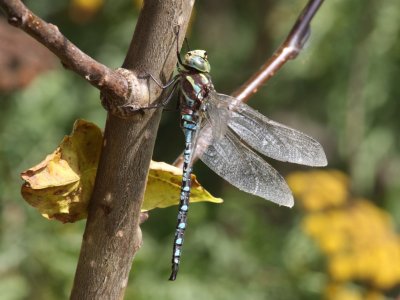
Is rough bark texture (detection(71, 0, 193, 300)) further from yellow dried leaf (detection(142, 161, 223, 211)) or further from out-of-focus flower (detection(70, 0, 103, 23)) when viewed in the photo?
out-of-focus flower (detection(70, 0, 103, 23))

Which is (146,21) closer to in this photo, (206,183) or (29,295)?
(29,295)

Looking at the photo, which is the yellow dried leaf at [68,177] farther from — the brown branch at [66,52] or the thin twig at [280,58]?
the thin twig at [280,58]

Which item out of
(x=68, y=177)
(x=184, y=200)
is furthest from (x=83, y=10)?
(x=68, y=177)

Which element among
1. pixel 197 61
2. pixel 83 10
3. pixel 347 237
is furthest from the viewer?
pixel 83 10

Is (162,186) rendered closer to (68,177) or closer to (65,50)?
(68,177)

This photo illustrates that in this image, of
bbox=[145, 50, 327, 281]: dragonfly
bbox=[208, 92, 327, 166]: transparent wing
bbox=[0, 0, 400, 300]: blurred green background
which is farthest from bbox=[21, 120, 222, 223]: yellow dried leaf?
bbox=[0, 0, 400, 300]: blurred green background

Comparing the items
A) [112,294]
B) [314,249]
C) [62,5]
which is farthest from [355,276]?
[112,294]
